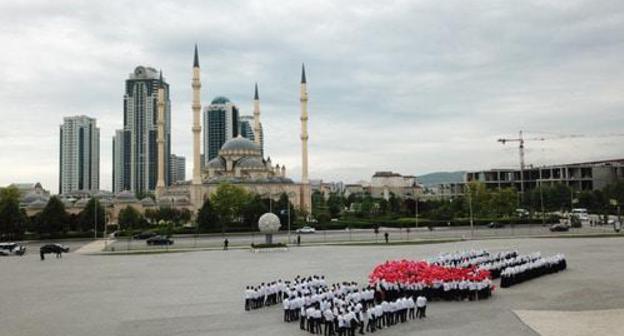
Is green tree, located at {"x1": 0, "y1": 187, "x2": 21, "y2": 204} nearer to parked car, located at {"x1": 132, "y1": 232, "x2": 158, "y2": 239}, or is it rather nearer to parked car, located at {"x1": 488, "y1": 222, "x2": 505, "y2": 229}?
parked car, located at {"x1": 132, "y1": 232, "x2": 158, "y2": 239}

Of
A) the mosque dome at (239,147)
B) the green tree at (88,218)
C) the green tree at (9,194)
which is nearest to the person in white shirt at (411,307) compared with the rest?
the green tree at (88,218)

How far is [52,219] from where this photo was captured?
5488 centimetres

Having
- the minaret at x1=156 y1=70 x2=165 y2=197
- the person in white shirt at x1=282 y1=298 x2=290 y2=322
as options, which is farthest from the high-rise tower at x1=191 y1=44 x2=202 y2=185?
the person in white shirt at x1=282 y1=298 x2=290 y2=322

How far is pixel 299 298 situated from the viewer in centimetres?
1695

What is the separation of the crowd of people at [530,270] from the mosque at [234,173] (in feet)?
199

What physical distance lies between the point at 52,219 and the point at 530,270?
154 ft

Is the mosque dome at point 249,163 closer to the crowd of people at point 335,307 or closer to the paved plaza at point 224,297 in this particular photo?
the paved plaza at point 224,297

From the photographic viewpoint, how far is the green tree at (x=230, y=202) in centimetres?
6762

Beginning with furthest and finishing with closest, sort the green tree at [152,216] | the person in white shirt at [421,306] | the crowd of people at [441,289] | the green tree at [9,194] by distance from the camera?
the green tree at [152,216] → the green tree at [9,194] → the crowd of people at [441,289] → the person in white shirt at [421,306]

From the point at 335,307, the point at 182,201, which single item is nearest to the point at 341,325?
the point at 335,307

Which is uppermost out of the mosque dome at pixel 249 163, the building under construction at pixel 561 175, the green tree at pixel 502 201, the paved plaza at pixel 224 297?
the mosque dome at pixel 249 163

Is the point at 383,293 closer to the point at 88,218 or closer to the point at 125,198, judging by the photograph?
the point at 88,218

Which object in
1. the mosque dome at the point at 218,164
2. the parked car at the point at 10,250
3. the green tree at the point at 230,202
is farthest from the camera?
the mosque dome at the point at 218,164

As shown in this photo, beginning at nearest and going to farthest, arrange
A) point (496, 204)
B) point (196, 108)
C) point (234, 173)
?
1. point (496, 204)
2. point (196, 108)
3. point (234, 173)
